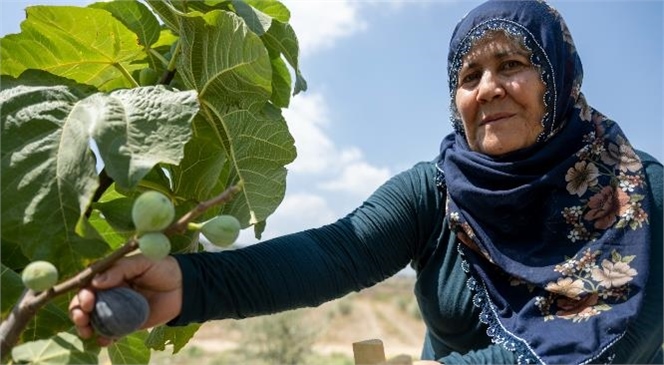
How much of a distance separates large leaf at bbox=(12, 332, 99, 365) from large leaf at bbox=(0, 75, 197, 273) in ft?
0.34

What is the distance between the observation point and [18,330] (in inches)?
41.9

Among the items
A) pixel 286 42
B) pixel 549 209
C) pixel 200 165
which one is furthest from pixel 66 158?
pixel 549 209

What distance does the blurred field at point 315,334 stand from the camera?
19.6m

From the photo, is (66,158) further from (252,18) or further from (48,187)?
(252,18)

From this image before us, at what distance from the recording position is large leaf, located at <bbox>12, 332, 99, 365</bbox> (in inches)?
40.8

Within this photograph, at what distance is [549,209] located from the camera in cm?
188

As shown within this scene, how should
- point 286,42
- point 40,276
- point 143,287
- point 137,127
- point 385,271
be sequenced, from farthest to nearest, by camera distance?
1. point 385,271
2. point 286,42
3. point 143,287
4. point 137,127
5. point 40,276

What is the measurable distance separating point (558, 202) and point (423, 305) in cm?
44

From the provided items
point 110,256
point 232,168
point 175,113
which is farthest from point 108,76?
point 110,256

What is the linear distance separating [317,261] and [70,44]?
662mm

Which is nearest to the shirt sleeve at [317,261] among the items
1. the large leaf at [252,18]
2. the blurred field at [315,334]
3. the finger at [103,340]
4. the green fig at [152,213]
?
the finger at [103,340]

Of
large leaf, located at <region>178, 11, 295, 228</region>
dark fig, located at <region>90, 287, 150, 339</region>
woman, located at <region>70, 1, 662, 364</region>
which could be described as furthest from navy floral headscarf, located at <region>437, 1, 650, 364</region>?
dark fig, located at <region>90, 287, 150, 339</region>

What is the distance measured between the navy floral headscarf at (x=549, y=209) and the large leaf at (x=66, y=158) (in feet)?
3.19

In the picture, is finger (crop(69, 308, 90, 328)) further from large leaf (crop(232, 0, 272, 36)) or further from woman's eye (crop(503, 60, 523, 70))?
woman's eye (crop(503, 60, 523, 70))
